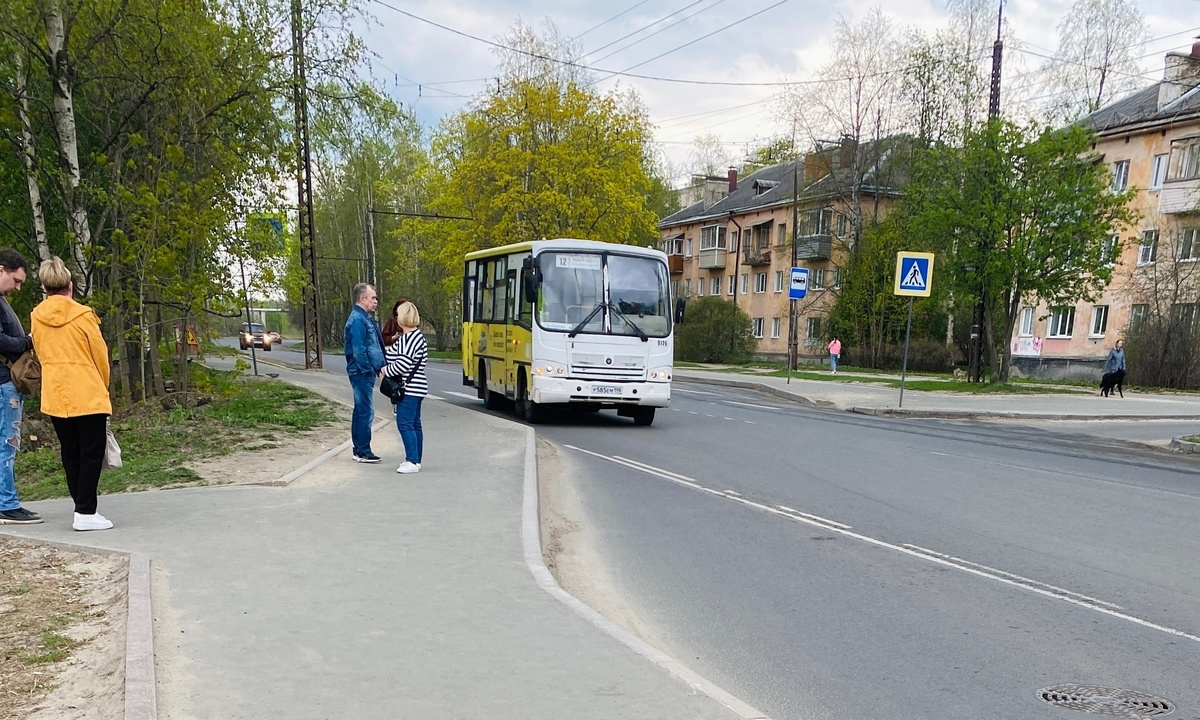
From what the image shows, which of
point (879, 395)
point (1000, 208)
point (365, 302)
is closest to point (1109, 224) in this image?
point (1000, 208)

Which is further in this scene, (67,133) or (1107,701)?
(67,133)

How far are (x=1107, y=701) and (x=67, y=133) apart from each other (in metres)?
13.5

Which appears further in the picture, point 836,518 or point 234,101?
point 234,101

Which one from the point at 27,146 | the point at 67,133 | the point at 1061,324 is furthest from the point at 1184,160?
the point at 27,146

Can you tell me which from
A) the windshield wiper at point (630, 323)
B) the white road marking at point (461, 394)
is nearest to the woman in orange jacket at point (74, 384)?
the windshield wiper at point (630, 323)

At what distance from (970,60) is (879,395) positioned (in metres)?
28.8

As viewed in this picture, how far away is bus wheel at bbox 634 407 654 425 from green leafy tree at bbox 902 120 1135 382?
48.1 feet

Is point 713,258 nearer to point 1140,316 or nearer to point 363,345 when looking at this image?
point 1140,316

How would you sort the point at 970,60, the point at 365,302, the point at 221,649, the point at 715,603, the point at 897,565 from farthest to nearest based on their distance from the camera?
the point at 970,60 → the point at 365,302 → the point at 897,565 → the point at 715,603 → the point at 221,649

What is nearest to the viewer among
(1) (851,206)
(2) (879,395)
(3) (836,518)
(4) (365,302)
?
(3) (836,518)

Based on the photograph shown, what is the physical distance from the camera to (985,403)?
22219 millimetres

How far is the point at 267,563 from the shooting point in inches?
223

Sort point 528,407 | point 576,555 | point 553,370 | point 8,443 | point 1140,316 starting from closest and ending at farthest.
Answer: point 8,443
point 576,555
point 553,370
point 528,407
point 1140,316

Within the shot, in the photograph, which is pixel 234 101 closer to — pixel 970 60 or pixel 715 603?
pixel 715 603
